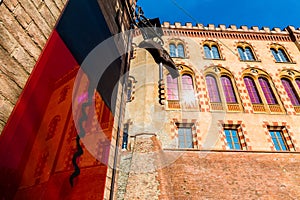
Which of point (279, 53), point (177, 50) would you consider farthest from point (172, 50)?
point (279, 53)

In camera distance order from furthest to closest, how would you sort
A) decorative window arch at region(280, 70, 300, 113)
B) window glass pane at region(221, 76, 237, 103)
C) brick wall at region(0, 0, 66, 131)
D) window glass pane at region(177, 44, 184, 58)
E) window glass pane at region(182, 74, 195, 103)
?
window glass pane at region(177, 44, 184, 58), decorative window arch at region(280, 70, 300, 113), window glass pane at region(221, 76, 237, 103), window glass pane at region(182, 74, 195, 103), brick wall at region(0, 0, 66, 131)

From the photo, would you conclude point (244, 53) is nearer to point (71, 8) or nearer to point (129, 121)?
point (129, 121)

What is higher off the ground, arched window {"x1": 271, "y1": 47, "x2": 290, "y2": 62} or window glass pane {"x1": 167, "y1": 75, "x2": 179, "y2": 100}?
arched window {"x1": 271, "y1": 47, "x2": 290, "y2": 62}

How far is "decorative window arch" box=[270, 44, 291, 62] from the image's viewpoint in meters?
16.1

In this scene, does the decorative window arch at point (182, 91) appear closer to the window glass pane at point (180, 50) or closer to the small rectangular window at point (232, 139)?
the window glass pane at point (180, 50)

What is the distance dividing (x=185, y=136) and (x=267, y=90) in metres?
7.76

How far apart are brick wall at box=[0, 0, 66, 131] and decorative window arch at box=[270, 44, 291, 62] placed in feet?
61.3

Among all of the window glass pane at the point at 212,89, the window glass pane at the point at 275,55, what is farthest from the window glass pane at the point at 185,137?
the window glass pane at the point at 275,55

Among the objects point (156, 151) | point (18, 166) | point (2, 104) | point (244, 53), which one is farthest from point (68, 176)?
point (244, 53)

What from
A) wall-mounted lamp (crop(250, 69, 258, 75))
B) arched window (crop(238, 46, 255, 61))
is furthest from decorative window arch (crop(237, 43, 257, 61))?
wall-mounted lamp (crop(250, 69, 258, 75))

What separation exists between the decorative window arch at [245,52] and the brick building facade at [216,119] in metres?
0.09

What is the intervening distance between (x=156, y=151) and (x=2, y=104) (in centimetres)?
806

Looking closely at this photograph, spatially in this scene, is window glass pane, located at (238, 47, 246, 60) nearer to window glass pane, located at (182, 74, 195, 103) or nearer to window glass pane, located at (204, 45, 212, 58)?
window glass pane, located at (204, 45, 212, 58)

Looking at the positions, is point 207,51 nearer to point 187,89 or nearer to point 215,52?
point 215,52
